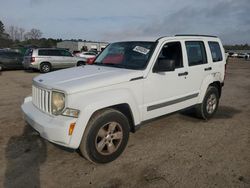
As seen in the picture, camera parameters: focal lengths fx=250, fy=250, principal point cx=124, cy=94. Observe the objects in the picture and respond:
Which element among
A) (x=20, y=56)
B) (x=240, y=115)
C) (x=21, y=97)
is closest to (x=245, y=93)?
(x=240, y=115)

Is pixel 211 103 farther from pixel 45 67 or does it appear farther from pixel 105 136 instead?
pixel 45 67

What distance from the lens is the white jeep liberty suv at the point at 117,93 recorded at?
3.44m

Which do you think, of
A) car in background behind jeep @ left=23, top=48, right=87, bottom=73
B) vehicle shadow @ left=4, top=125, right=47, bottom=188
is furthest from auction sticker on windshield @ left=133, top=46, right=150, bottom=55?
car in background behind jeep @ left=23, top=48, right=87, bottom=73

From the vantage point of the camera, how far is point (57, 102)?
3.56 meters

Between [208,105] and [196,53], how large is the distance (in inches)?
52.7

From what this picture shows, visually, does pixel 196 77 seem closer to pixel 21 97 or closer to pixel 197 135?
pixel 197 135

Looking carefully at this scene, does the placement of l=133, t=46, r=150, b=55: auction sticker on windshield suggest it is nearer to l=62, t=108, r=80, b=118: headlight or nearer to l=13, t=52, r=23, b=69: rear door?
l=62, t=108, r=80, b=118: headlight

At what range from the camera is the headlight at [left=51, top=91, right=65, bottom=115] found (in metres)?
3.50

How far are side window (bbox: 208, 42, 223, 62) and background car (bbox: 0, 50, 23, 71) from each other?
16294mm

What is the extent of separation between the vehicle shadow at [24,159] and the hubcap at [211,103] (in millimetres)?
3779

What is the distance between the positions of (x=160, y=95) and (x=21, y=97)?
572cm

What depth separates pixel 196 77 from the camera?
17.3 ft

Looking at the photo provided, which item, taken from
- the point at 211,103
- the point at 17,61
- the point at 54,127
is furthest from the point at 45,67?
the point at 54,127

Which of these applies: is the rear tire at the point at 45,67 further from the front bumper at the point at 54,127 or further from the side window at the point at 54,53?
the front bumper at the point at 54,127
